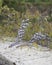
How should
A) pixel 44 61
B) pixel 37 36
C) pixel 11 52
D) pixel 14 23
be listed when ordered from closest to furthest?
pixel 44 61 < pixel 11 52 < pixel 37 36 < pixel 14 23

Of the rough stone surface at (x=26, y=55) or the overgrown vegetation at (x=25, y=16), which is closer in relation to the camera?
the rough stone surface at (x=26, y=55)

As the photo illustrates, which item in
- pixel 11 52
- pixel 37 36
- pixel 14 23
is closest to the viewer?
pixel 11 52

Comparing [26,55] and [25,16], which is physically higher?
[25,16]

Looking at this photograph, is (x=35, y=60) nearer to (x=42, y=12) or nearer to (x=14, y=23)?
(x=14, y=23)

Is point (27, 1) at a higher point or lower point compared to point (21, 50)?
higher

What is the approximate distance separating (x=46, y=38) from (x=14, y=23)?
2.62 meters

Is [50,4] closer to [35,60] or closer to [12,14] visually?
[12,14]

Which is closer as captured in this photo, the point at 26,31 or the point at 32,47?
the point at 32,47

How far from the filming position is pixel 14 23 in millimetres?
12242

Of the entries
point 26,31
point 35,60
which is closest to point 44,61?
point 35,60

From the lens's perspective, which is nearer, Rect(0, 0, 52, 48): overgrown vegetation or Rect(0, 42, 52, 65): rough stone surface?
Rect(0, 42, 52, 65): rough stone surface

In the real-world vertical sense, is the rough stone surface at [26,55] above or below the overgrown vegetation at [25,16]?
below

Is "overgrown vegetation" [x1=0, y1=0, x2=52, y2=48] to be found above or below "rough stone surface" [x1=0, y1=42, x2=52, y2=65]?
above

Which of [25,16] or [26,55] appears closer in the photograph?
[26,55]
